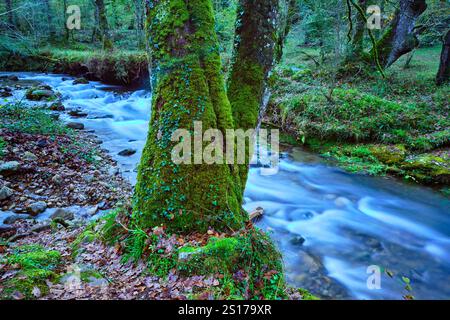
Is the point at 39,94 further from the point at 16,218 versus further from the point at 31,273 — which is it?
the point at 31,273

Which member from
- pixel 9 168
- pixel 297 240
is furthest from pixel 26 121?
pixel 297 240

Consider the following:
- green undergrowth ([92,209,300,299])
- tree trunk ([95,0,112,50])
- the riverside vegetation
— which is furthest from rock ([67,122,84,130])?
tree trunk ([95,0,112,50])

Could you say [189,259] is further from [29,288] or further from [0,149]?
[0,149]

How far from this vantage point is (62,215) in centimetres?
611

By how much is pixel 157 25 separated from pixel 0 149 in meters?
6.52

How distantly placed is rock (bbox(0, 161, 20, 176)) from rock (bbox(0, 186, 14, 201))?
741mm

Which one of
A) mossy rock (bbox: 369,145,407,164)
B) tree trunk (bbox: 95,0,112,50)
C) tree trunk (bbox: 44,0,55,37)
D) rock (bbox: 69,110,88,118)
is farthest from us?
tree trunk (bbox: 44,0,55,37)

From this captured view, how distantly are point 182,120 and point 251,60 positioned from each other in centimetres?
144

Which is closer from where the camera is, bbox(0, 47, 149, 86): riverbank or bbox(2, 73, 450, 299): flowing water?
bbox(2, 73, 450, 299): flowing water

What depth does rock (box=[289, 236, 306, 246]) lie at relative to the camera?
249 inches

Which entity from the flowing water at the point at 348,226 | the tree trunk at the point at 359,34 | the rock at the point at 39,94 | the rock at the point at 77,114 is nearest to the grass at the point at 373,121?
the flowing water at the point at 348,226

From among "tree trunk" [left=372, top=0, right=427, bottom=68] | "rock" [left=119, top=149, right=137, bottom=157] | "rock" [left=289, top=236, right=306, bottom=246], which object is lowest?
"rock" [left=289, top=236, right=306, bottom=246]

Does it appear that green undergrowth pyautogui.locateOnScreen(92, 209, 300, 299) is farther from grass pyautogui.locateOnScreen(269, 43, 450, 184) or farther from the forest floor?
grass pyautogui.locateOnScreen(269, 43, 450, 184)

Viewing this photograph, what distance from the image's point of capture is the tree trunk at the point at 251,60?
4219 millimetres
